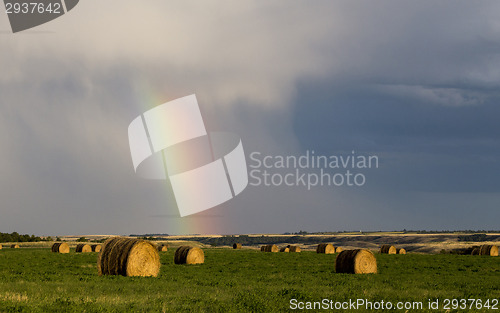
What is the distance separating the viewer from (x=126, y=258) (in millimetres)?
25078

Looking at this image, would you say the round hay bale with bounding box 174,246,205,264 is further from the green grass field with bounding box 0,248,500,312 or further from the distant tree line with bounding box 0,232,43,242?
the distant tree line with bounding box 0,232,43,242

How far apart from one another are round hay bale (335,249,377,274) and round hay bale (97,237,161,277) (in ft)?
34.7

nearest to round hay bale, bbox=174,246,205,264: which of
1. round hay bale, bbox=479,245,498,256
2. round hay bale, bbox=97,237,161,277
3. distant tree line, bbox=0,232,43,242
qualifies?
round hay bale, bbox=97,237,161,277

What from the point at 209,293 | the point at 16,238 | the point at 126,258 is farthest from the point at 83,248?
the point at 16,238

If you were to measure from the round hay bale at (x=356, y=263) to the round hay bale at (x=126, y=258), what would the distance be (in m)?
10.6

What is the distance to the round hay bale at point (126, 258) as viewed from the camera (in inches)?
990

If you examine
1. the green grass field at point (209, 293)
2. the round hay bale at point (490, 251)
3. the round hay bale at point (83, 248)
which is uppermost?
the round hay bale at point (83, 248)

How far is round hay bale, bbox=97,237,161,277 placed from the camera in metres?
25.2

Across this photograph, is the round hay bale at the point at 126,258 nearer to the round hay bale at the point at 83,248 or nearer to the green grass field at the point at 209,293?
the green grass field at the point at 209,293

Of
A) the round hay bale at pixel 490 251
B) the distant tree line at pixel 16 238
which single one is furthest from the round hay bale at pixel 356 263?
the distant tree line at pixel 16 238

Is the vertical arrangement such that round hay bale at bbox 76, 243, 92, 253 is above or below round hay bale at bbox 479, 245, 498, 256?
above

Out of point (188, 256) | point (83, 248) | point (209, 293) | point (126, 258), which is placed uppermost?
point (126, 258)

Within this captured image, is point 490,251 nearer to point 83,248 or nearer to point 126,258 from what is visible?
point 83,248

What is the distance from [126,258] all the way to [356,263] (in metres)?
12.3
